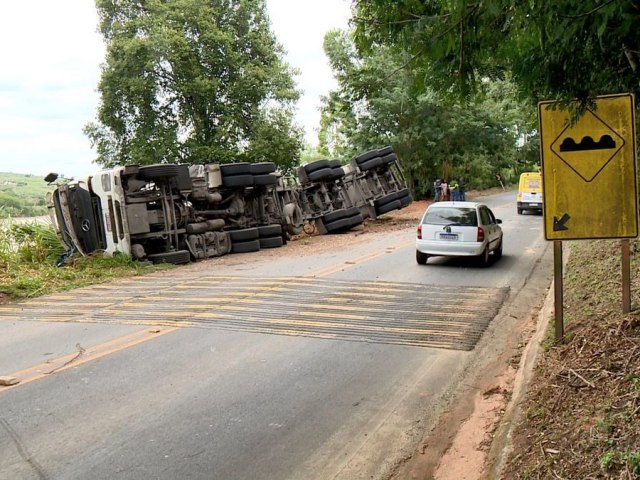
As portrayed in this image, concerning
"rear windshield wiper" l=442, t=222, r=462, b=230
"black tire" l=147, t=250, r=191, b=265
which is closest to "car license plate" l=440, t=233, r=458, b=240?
"rear windshield wiper" l=442, t=222, r=462, b=230

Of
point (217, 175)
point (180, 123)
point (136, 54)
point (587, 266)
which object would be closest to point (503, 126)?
point (180, 123)

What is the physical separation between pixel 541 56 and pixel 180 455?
4.26 m

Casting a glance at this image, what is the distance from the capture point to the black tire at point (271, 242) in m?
19.4

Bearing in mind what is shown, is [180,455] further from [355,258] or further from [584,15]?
[355,258]

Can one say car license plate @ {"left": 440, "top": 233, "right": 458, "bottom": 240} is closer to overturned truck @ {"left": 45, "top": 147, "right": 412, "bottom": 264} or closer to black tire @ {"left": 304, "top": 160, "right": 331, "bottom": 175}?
overturned truck @ {"left": 45, "top": 147, "right": 412, "bottom": 264}

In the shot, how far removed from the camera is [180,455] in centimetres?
475

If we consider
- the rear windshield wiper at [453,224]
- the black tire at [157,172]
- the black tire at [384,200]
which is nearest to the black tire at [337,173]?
the black tire at [384,200]

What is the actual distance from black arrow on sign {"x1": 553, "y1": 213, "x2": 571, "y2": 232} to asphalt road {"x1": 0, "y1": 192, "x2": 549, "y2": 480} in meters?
1.78

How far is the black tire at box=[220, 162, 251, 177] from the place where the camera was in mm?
18031

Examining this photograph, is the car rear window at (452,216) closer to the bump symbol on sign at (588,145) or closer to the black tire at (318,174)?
the bump symbol on sign at (588,145)

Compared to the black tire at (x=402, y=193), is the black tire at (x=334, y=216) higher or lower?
lower

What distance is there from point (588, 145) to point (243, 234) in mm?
13509

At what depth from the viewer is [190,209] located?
56.7ft

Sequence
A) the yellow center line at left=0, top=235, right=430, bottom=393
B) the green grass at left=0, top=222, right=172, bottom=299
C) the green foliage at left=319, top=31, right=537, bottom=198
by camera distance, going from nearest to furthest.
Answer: the yellow center line at left=0, top=235, right=430, bottom=393
the green grass at left=0, top=222, right=172, bottom=299
the green foliage at left=319, top=31, right=537, bottom=198
